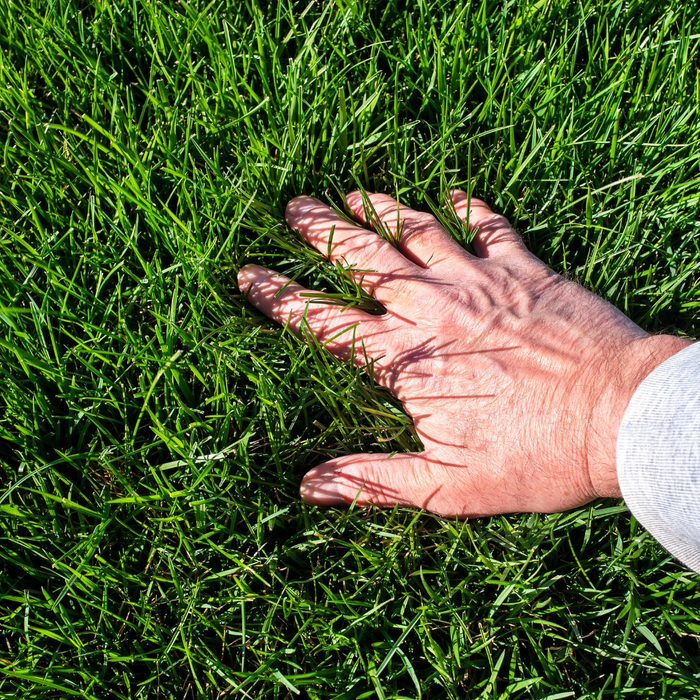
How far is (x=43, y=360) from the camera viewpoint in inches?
67.8

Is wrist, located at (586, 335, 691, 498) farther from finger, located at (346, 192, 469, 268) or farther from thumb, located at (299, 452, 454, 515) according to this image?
finger, located at (346, 192, 469, 268)

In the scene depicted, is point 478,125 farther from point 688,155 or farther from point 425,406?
point 425,406

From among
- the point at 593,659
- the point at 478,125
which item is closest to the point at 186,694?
the point at 593,659

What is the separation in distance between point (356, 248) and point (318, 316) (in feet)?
0.79

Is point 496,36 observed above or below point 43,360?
above

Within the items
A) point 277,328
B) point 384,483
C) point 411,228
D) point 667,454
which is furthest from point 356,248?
point 667,454

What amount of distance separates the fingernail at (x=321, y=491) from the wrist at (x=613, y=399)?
0.63m

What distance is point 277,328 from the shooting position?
1.87m

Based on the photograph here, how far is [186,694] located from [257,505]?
1.58ft

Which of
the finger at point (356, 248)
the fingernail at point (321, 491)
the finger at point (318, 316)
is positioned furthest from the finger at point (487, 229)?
the fingernail at point (321, 491)

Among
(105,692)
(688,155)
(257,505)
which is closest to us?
(105,692)

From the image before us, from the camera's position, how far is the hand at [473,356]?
162 cm

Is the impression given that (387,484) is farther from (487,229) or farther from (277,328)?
(487,229)

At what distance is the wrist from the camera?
61.2 inches
